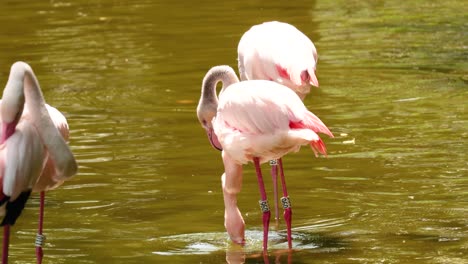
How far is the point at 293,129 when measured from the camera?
19.6 ft

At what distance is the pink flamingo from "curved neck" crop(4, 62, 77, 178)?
73.6 inches

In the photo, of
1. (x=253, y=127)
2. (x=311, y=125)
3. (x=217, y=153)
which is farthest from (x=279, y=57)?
(x=217, y=153)

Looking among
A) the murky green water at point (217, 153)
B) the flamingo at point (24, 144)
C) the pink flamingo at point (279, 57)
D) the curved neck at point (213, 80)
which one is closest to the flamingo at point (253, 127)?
the curved neck at point (213, 80)

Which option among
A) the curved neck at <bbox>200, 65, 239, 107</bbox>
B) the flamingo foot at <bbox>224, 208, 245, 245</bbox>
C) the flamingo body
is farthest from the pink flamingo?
the flamingo foot at <bbox>224, 208, 245, 245</bbox>

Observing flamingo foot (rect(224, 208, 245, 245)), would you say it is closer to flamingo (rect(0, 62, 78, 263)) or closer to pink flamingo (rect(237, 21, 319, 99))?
pink flamingo (rect(237, 21, 319, 99))

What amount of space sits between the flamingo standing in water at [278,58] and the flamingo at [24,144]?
6.16 ft

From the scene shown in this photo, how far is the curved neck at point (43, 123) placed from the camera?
5.25 meters

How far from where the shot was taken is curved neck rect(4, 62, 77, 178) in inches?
207

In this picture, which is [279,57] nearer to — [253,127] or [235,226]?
[253,127]

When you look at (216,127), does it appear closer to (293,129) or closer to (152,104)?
(293,129)

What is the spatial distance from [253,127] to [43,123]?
1.20 meters

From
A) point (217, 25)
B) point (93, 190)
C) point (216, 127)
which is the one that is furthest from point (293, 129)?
point (217, 25)

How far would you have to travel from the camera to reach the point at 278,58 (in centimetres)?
701

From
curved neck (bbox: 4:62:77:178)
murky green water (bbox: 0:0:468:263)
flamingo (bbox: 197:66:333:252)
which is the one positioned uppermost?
curved neck (bbox: 4:62:77:178)
